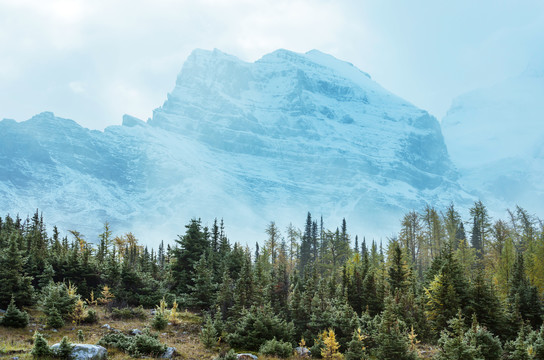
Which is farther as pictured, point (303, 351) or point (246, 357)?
point (303, 351)

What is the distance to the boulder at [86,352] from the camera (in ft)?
64.4

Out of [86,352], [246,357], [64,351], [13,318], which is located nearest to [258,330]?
[246,357]

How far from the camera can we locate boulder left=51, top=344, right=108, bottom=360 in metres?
19.6

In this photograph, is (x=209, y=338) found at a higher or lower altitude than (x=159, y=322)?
lower

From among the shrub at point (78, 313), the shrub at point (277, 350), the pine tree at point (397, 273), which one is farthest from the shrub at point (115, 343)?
the pine tree at point (397, 273)

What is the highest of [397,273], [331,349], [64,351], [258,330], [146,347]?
[397,273]

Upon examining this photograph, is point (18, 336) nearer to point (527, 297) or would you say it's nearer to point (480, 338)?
point (480, 338)

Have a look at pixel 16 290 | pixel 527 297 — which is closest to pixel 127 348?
pixel 16 290

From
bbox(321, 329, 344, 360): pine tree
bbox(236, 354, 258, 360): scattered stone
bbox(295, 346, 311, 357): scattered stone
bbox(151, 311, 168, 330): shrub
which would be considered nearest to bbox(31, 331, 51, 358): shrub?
bbox(236, 354, 258, 360): scattered stone

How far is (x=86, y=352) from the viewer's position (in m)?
20.0

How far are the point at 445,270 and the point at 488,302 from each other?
3216mm

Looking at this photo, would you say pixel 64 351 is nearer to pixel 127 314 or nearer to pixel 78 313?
pixel 78 313

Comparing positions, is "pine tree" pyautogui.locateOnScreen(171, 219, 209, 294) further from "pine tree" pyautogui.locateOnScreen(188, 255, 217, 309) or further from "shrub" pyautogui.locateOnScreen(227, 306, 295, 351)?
"shrub" pyautogui.locateOnScreen(227, 306, 295, 351)

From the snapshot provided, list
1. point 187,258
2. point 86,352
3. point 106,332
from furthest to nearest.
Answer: point 187,258 → point 106,332 → point 86,352
